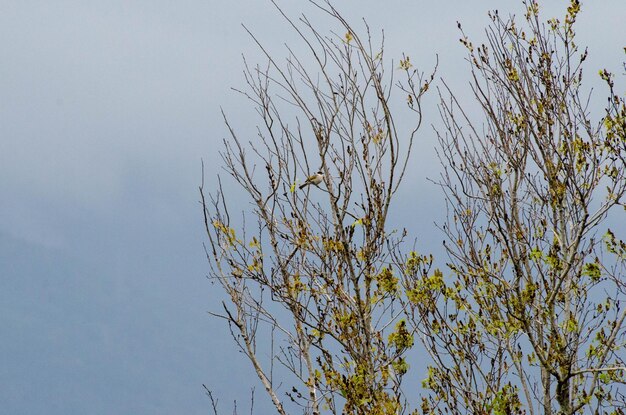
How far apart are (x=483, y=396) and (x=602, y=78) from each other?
3.41 m

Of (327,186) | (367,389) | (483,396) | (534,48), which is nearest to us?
(367,389)

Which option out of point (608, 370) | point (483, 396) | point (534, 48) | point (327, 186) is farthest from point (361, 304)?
point (534, 48)

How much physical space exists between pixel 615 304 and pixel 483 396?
5.73 ft

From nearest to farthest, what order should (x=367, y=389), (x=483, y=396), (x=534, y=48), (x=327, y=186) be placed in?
(x=367, y=389)
(x=327, y=186)
(x=483, y=396)
(x=534, y=48)

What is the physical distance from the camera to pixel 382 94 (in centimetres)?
748

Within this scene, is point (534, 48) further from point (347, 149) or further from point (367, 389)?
point (367, 389)

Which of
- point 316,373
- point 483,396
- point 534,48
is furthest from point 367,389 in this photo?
point 534,48

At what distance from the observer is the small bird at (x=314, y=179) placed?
7270mm

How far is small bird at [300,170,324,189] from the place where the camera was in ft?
23.9

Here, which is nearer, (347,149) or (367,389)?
(367,389)

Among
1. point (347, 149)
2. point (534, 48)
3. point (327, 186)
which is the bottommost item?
point (327, 186)

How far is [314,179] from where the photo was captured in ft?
24.3

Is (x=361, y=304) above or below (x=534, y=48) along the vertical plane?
below

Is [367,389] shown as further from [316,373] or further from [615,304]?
[615,304]
